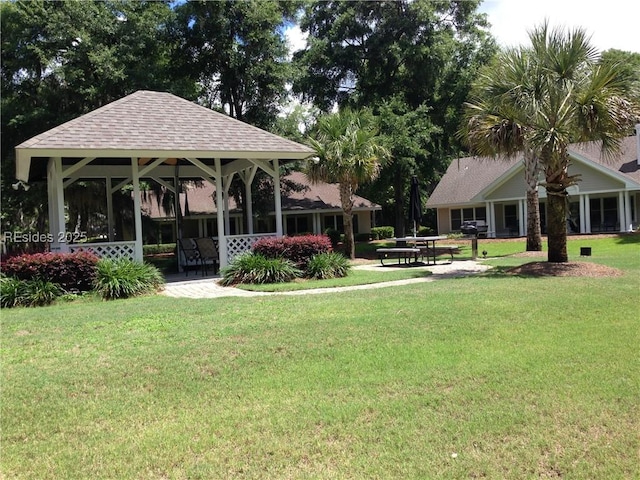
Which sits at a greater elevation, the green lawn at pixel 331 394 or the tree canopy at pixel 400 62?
the tree canopy at pixel 400 62

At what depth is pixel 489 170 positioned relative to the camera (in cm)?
3722

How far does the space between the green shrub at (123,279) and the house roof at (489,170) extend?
21.1m

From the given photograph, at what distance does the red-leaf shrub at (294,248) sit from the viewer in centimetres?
1490

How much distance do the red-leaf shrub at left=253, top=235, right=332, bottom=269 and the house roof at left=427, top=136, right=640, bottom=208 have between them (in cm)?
1697

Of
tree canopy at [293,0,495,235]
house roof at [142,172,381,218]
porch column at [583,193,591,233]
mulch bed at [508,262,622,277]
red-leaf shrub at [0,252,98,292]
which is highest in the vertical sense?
tree canopy at [293,0,495,235]

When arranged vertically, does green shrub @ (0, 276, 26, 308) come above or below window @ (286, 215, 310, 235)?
below

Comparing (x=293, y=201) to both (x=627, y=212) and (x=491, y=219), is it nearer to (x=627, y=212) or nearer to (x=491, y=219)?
(x=491, y=219)

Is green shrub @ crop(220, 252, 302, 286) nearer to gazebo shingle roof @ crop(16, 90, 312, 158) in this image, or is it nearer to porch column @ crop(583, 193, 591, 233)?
gazebo shingle roof @ crop(16, 90, 312, 158)

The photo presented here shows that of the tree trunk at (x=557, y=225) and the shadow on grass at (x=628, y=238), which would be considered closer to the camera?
the tree trunk at (x=557, y=225)

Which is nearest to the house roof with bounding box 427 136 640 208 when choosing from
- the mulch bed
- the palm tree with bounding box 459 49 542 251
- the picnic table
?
the picnic table

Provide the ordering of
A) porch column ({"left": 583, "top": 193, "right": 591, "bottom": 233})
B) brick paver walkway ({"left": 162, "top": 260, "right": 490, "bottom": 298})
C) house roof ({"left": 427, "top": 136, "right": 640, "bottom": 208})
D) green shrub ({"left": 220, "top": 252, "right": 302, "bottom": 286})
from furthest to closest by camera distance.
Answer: house roof ({"left": 427, "top": 136, "right": 640, "bottom": 208}) → porch column ({"left": 583, "top": 193, "right": 591, "bottom": 233}) → green shrub ({"left": 220, "top": 252, "right": 302, "bottom": 286}) → brick paver walkway ({"left": 162, "top": 260, "right": 490, "bottom": 298})

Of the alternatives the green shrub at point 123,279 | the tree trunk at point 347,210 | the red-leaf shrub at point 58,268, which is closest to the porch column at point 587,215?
the tree trunk at point 347,210

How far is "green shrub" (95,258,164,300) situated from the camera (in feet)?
40.2

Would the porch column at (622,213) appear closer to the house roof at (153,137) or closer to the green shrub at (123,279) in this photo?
the house roof at (153,137)
